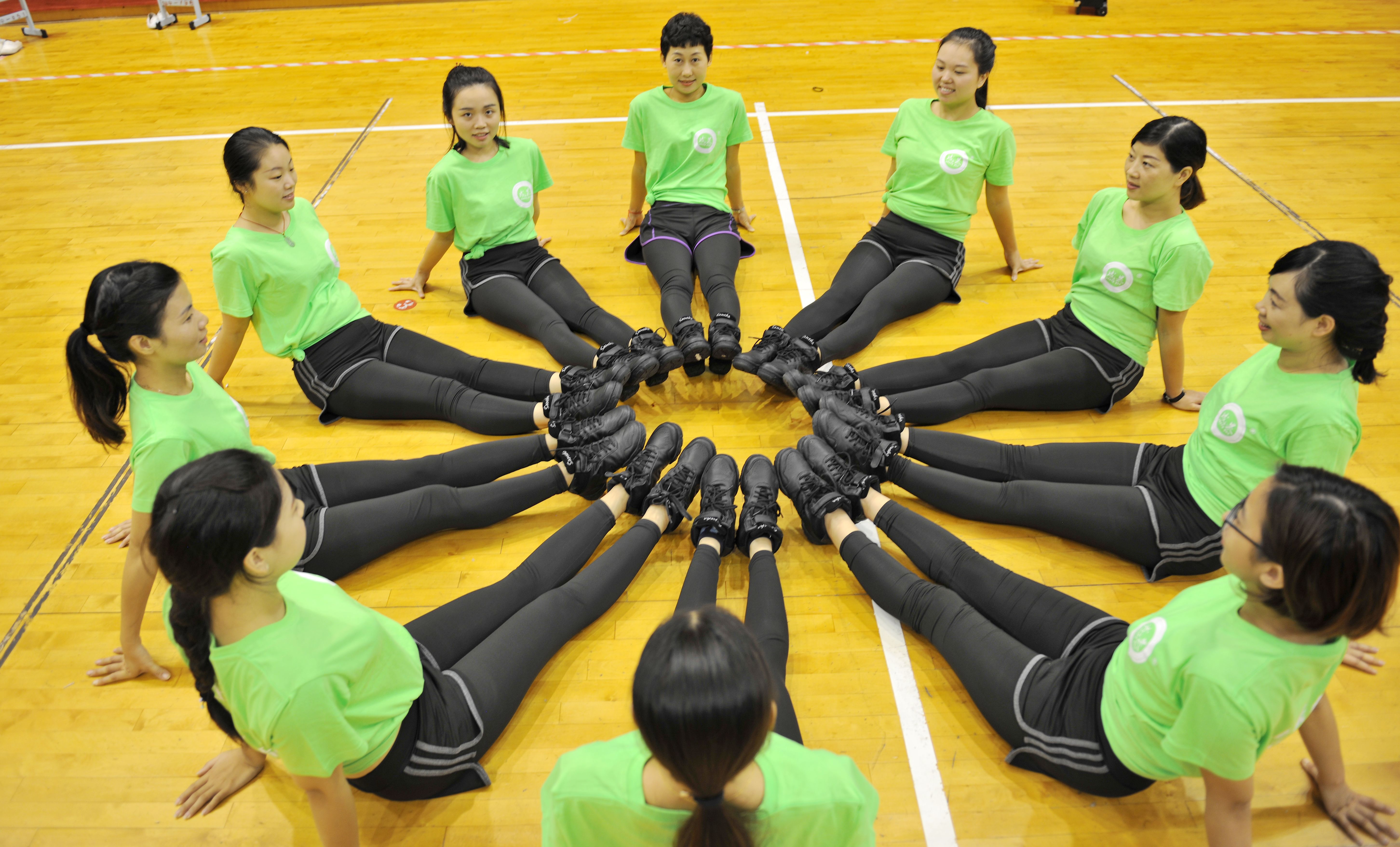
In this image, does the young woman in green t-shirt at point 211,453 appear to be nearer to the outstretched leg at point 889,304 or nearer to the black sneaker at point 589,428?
the black sneaker at point 589,428

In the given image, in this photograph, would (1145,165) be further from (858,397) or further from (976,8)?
(976,8)

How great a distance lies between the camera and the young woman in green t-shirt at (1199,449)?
7.09 feet

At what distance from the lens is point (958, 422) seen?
3.31 meters

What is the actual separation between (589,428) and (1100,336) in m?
1.91

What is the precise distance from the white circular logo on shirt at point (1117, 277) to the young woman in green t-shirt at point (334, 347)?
71.4 inches

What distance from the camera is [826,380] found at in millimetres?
3176

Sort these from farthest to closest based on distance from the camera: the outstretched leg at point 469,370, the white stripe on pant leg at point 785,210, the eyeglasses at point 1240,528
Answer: the white stripe on pant leg at point 785,210
the outstretched leg at point 469,370
the eyeglasses at point 1240,528

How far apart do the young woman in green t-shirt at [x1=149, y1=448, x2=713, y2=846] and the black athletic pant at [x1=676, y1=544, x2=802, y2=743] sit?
303mm

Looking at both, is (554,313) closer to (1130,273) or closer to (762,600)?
(762,600)

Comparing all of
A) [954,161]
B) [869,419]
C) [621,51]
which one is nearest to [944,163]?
[954,161]

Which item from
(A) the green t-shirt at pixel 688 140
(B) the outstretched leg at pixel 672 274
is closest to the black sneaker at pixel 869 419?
(B) the outstretched leg at pixel 672 274

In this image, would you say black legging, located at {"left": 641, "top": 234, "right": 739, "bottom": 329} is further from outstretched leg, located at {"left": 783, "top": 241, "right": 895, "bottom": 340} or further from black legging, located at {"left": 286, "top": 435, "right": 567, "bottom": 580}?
black legging, located at {"left": 286, "top": 435, "right": 567, "bottom": 580}

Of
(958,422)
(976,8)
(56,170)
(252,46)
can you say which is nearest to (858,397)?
(958,422)

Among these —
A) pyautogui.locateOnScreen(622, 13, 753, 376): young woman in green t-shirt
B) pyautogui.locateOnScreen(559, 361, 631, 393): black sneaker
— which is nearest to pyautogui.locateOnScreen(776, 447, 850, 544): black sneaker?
pyautogui.locateOnScreen(559, 361, 631, 393): black sneaker
